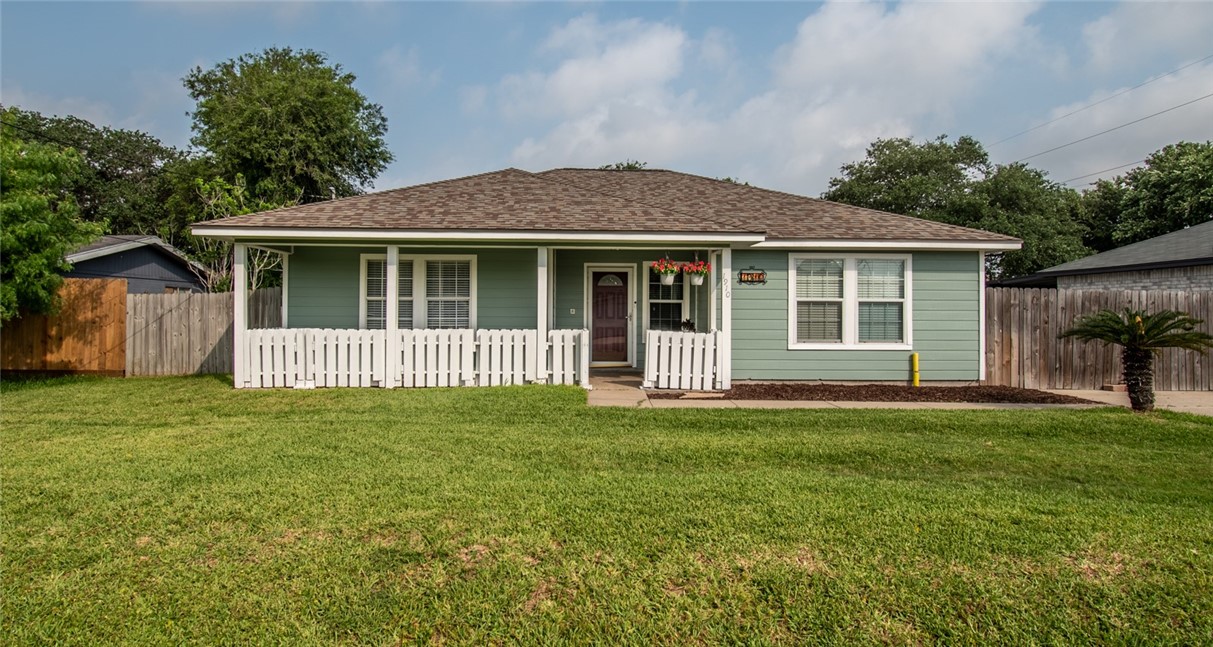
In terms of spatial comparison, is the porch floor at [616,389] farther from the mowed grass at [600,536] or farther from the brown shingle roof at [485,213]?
the brown shingle roof at [485,213]

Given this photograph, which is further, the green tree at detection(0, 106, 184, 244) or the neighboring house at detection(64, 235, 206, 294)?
the green tree at detection(0, 106, 184, 244)

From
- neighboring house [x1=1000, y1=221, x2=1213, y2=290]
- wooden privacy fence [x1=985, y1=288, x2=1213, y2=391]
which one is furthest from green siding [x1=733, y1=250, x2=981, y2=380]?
neighboring house [x1=1000, y1=221, x2=1213, y2=290]

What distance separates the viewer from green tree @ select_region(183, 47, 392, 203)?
73.0 ft

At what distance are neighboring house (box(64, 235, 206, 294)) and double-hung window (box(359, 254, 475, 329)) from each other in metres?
10.0

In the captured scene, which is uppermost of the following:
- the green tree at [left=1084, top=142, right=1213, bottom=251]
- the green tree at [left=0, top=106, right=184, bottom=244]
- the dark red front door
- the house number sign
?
the green tree at [left=0, top=106, right=184, bottom=244]

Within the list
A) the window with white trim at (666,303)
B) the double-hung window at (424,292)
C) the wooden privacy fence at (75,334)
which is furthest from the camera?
the window with white trim at (666,303)

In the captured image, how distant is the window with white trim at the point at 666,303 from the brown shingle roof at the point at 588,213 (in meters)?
1.39

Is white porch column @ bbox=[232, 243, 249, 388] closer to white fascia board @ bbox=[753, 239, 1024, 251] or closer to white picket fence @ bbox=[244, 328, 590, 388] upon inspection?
white picket fence @ bbox=[244, 328, 590, 388]

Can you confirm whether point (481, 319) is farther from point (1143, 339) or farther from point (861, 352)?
point (1143, 339)

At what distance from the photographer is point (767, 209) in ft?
38.1

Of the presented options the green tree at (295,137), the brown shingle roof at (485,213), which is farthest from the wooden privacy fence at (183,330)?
the green tree at (295,137)

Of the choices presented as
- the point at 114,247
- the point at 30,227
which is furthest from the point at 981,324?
the point at 114,247

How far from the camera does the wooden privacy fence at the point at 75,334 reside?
10969mm

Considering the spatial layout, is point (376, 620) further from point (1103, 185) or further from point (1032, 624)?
point (1103, 185)
